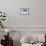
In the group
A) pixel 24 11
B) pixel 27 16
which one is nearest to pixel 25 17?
pixel 27 16

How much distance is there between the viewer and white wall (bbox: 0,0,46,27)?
152 inches

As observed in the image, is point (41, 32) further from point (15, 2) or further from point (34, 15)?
point (15, 2)

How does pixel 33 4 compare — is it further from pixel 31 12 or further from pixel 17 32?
pixel 17 32

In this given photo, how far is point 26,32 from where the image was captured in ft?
12.8

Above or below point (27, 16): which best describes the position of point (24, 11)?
above

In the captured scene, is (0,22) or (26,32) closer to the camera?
(0,22)

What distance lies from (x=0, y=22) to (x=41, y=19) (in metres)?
1.10

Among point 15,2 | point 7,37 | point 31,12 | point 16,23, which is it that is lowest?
point 7,37

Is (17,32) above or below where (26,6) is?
below

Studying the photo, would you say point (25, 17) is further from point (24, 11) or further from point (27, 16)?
point (24, 11)

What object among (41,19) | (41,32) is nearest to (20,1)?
(41,19)

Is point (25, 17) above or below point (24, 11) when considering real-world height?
below

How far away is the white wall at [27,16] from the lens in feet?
12.7

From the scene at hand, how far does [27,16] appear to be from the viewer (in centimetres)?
388
